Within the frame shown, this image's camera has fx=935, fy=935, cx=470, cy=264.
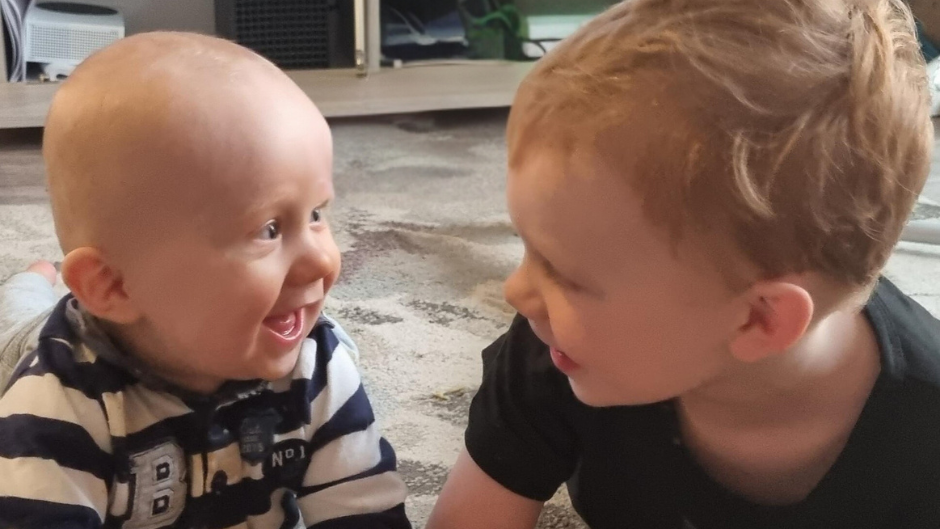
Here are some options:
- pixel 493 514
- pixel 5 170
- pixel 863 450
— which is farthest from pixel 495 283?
pixel 5 170

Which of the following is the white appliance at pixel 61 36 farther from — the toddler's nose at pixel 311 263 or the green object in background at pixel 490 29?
the toddler's nose at pixel 311 263

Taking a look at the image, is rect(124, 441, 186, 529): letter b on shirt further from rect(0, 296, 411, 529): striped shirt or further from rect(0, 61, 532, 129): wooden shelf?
rect(0, 61, 532, 129): wooden shelf

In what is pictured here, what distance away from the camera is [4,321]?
921 millimetres

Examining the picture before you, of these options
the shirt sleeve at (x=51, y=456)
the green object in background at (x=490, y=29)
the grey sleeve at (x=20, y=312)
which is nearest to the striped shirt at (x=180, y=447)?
the shirt sleeve at (x=51, y=456)

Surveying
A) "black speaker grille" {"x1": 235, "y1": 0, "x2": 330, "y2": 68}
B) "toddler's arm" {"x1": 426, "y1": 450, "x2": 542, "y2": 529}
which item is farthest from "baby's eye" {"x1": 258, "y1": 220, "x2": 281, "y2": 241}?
"black speaker grille" {"x1": 235, "y1": 0, "x2": 330, "y2": 68}

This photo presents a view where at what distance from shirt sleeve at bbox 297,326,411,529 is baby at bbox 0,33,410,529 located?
0.01 m

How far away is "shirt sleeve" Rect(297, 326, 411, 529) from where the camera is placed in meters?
0.66

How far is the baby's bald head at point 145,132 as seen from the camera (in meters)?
0.53

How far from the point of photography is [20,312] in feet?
3.09

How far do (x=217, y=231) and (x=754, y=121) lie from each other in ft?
1.01

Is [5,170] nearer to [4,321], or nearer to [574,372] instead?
[4,321]

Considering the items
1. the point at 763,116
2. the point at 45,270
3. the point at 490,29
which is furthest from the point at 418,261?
the point at 490,29

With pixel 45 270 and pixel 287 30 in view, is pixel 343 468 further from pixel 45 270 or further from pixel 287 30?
pixel 287 30

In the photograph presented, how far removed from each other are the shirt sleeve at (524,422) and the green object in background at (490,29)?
1.51m
